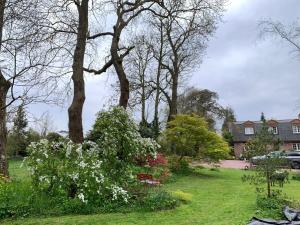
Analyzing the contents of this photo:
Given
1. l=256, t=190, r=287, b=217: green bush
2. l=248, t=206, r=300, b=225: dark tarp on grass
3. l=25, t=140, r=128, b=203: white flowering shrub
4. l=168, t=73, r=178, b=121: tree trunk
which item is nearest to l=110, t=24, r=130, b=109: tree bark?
l=25, t=140, r=128, b=203: white flowering shrub

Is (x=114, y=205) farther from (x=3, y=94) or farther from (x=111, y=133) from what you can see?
(x=3, y=94)

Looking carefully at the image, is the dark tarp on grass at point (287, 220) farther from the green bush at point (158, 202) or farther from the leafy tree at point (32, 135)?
the leafy tree at point (32, 135)

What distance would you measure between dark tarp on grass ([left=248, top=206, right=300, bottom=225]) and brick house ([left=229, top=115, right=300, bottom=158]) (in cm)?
4951

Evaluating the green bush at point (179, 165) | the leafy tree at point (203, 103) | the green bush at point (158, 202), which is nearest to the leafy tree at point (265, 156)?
the green bush at point (158, 202)

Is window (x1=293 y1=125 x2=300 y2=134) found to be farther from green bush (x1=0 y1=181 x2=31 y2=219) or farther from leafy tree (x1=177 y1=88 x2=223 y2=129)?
green bush (x1=0 y1=181 x2=31 y2=219)

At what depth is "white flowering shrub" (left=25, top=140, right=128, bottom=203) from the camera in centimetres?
1112

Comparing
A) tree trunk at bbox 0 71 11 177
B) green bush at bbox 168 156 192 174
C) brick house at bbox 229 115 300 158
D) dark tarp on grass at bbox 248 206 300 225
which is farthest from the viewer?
brick house at bbox 229 115 300 158

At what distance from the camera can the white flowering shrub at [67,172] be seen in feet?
36.5

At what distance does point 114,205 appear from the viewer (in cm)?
1178

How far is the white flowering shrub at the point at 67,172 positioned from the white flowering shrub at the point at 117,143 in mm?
856

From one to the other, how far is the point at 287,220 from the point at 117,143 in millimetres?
5235

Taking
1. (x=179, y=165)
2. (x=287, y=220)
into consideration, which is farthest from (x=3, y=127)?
(x=179, y=165)

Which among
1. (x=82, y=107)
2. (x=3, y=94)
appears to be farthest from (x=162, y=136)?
(x=3, y=94)

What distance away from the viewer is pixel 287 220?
31.9 ft
